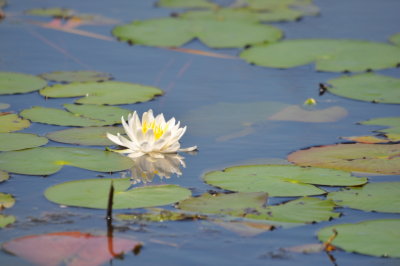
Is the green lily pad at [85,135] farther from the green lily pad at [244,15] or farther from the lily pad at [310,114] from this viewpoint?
the green lily pad at [244,15]

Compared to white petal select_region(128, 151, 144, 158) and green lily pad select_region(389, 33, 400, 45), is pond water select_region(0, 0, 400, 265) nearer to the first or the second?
green lily pad select_region(389, 33, 400, 45)

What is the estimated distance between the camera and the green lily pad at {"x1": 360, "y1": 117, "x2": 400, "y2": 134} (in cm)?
421

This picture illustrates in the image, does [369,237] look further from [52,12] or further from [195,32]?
[52,12]

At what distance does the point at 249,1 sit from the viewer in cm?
781

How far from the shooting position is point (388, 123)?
430 centimetres

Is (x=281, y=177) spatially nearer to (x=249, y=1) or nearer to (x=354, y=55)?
(x=354, y=55)

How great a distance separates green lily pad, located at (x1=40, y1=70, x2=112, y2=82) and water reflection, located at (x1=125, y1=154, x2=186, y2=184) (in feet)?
4.43

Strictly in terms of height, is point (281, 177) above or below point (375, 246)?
above

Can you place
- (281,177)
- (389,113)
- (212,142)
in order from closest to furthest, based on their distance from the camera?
1. (281,177)
2. (212,142)
3. (389,113)

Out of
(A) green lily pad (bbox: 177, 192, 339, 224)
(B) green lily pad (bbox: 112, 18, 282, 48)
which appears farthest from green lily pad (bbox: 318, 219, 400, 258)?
(B) green lily pad (bbox: 112, 18, 282, 48)

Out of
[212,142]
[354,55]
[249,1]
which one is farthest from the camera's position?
[249,1]

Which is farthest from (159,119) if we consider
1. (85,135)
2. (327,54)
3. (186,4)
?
(186,4)

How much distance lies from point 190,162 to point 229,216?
77cm

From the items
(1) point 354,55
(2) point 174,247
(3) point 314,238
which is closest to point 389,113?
(1) point 354,55
